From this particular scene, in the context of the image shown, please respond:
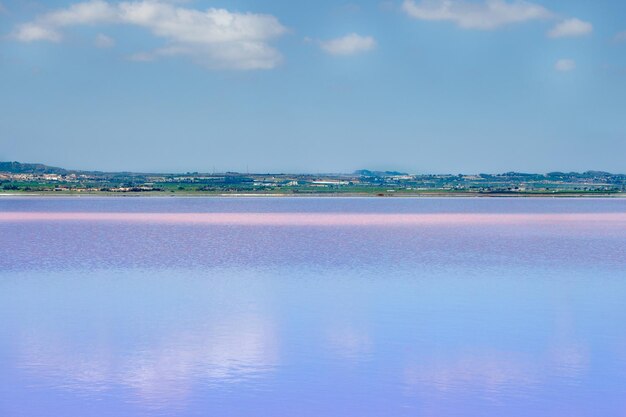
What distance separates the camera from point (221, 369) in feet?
39.6

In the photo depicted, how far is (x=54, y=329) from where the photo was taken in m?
15.3

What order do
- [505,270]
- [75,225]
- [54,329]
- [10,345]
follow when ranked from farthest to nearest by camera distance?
[75,225] < [505,270] < [54,329] < [10,345]

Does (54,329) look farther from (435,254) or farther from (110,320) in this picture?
(435,254)

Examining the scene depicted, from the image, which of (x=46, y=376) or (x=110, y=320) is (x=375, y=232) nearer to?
(x=110, y=320)

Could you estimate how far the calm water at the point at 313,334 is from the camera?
35.5ft

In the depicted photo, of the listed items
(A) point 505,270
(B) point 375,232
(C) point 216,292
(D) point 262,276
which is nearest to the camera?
(C) point 216,292

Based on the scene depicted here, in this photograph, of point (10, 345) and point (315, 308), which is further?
point (315, 308)

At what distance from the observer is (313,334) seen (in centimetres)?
1470

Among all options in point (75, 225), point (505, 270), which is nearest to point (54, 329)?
point (505, 270)

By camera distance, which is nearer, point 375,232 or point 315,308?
point 315,308

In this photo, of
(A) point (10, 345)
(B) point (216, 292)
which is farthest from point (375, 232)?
(A) point (10, 345)

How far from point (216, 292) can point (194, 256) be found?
364 inches

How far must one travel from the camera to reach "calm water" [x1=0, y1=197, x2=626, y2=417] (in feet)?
35.5

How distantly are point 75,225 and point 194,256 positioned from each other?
21917 mm
